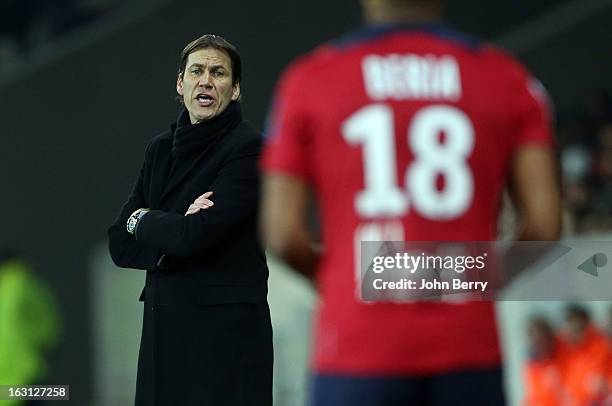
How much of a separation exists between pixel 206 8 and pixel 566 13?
2.86m

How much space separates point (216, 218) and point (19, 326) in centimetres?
546

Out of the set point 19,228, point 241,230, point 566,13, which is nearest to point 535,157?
point 241,230

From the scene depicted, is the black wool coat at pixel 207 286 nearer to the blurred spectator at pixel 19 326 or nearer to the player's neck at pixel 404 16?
the player's neck at pixel 404 16

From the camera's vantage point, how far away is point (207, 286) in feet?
13.3

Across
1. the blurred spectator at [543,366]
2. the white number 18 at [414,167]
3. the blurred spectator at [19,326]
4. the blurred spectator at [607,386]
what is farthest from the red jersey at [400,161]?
the blurred spectator at [19,326]

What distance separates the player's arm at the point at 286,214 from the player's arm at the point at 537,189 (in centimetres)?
39

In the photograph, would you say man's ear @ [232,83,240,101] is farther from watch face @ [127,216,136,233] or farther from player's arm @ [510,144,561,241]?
player's arm @ [510,144,561,241]

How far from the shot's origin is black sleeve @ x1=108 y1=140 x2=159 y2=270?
13.7ft

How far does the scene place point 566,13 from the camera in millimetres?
10844

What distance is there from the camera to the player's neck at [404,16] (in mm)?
2541

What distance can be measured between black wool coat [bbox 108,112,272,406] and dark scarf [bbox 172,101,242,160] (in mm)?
23

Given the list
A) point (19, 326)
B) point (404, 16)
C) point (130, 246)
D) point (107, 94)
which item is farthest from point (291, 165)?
point (107, 94)

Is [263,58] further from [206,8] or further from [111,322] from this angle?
[111,322]

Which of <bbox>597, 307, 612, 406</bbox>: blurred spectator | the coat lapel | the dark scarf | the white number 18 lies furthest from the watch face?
<bbox>597, 307, 612, 406</bbox>: blurred spectator
